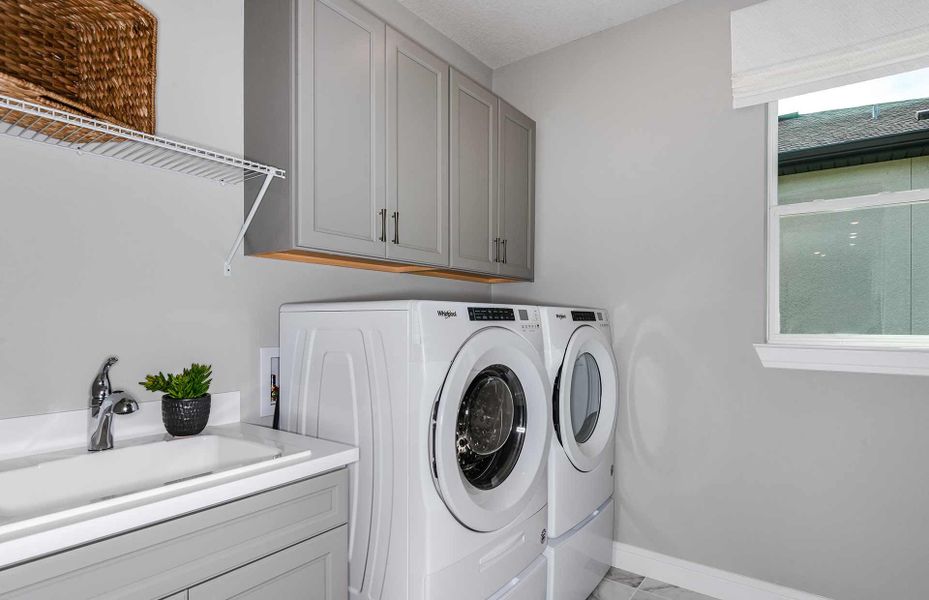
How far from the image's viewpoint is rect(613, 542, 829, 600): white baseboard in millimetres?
2156

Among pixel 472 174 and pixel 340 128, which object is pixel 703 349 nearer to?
pixel 472 174

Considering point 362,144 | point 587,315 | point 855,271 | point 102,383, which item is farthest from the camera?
point 587,315

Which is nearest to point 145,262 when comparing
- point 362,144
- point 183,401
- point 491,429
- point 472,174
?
point 183,401

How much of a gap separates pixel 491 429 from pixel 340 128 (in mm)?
1168

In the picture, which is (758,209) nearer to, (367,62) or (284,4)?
(367,62)

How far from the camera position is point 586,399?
232 centimetres

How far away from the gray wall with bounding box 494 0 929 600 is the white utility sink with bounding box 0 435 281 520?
1788mm

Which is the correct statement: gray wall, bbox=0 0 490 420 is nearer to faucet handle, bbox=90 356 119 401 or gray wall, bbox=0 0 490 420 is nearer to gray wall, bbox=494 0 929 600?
faucet handle, bbox=90 356 119 401

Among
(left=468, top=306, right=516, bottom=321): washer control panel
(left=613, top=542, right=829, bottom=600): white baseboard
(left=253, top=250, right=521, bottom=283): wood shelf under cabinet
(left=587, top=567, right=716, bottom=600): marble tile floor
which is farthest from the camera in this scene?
(left=587, top=567, right=716, bottom=600): marble tile floor

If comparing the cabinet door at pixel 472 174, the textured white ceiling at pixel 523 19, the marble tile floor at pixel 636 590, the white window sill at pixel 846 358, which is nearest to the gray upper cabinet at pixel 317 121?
the cabinet door at pixel 472 174

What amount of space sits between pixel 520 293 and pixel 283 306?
4.67 ft

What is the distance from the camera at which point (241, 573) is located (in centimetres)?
119

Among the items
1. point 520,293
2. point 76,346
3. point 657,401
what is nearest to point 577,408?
point 657,401

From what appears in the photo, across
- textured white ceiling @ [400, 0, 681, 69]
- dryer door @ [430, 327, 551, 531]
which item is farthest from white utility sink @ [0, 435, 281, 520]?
textured white ceiling @ [400, 0, 681, 69]
